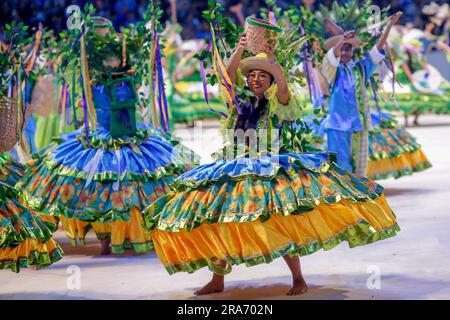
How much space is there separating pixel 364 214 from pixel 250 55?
1150 millimetres

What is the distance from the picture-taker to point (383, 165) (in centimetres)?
1019

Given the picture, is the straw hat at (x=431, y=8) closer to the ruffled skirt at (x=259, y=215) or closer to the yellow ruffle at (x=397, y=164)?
the yellow ruffle at (x=397, y=164)

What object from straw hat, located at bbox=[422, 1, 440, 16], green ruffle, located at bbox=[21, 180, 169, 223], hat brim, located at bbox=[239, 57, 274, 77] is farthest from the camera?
straw hat, located at bbox=[422, 1, 440, 16]

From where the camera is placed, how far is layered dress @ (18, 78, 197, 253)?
7.28 meters

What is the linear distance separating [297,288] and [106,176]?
2107 millimetres

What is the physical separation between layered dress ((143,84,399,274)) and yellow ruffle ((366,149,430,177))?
432cm

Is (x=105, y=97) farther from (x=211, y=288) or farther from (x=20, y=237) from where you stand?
(x=211, y=288)

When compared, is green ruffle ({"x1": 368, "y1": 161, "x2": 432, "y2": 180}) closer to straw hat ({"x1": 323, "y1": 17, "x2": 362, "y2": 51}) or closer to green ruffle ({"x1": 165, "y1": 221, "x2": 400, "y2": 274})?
straw hat ({"x1": 323, "y1": 17, "x2": 362, "y2": 51})

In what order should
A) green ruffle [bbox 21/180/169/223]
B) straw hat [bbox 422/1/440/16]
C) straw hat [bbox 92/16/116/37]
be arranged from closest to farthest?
green ruffle [bbox 21/180/169/223], straw hat [bbox 92/16/116/37], straw hat [bbox 422/1/440/16]

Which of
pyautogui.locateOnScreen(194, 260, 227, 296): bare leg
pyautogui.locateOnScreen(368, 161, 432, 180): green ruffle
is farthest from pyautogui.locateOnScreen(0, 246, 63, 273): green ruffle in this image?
pyautogui.locateOnScreen(368, 161, 432, 180): green ruffle

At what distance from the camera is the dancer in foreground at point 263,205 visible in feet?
17.9

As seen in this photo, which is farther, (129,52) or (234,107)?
(129,52)

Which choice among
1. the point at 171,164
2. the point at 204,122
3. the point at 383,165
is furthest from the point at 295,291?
the point at 204,122
